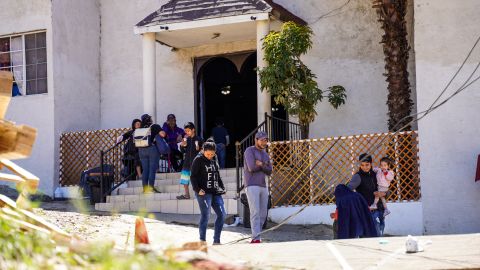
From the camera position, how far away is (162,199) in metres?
16.2

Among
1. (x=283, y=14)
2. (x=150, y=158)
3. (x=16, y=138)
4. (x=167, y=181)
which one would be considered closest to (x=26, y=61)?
(x=167, y=181)

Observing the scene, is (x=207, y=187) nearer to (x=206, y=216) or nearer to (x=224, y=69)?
(x=206, y=216)

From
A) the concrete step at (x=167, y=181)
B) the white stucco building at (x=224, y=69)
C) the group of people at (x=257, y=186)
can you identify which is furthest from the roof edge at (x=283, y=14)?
the group of people at (x=257, y=186)

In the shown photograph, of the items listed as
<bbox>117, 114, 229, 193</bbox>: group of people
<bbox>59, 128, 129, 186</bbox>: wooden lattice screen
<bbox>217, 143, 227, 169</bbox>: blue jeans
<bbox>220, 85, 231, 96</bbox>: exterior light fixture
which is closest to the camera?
<bbox>117, 114, 229, 193</bbox>: group of people

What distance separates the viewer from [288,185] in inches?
647

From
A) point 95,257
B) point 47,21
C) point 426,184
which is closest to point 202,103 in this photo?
point 47,21

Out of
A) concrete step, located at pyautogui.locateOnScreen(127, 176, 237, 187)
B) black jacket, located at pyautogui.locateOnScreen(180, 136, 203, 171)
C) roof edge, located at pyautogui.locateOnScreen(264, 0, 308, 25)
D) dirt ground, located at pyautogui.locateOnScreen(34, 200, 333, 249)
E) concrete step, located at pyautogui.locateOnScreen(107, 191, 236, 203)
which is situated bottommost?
dirt ground, located at pyautogui.locateOnScreen(34, 200, 333, 249)

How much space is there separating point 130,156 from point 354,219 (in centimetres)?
723

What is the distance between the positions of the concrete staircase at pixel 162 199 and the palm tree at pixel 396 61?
321cm

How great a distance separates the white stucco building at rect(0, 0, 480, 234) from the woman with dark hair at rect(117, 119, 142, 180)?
0.91 meters

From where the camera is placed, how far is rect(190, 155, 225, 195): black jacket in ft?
38.9

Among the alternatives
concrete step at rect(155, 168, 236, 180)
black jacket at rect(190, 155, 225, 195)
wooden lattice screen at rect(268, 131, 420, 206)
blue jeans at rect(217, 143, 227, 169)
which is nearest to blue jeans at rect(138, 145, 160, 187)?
concrete step at rect(155, 168, 236, 180)

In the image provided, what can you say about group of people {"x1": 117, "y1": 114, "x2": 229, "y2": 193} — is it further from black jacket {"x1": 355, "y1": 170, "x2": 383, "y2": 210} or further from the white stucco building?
black jacket {"x1": 355, "y1": 170, "x2": 383, "y2": 210}

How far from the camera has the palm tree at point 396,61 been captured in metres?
16.5
